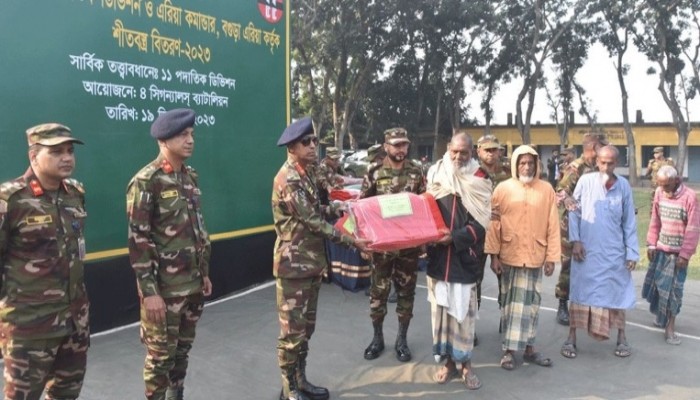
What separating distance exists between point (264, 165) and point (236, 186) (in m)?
0.52

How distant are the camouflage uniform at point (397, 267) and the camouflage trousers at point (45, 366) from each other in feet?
7.03

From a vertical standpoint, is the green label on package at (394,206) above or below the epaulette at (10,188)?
below

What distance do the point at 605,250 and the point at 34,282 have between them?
13.1 feet

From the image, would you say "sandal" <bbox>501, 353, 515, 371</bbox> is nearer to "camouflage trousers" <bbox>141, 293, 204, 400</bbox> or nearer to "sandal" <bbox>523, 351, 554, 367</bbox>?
"sandal" <bbox>523, 351, 554, 367</bbox>

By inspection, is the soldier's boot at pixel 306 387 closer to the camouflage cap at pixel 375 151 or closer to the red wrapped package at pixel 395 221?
the red wrapped package at pixel 395 221

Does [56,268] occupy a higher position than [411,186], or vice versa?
[411,186]

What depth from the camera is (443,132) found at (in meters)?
34.9

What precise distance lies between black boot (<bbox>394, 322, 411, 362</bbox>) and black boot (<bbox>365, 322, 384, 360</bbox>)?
14cm

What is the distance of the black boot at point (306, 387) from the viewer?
3.63 meters

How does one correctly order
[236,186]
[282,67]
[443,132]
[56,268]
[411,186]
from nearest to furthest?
[56,268] → [411,186] → [236,186] → [282,67] → [443,132]

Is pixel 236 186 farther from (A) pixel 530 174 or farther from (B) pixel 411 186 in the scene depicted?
(A) pixel 530 174

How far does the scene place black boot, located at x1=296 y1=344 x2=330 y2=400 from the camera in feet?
11.9

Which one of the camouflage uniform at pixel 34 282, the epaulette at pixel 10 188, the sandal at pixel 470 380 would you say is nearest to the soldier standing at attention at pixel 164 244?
the camouflage uniform at pixel 34 282

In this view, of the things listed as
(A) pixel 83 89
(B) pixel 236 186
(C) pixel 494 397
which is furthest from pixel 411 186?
(A) pixel 83 89
